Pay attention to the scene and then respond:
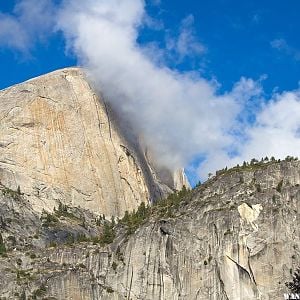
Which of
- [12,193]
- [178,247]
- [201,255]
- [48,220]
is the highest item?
[12,193]

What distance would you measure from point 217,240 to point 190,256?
4.75 metres

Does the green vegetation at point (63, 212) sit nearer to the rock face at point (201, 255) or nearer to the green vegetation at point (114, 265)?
the rock face at point (201, 255)

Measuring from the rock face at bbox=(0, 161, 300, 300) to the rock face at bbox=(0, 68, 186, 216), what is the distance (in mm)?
47675

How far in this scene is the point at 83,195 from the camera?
183125mm

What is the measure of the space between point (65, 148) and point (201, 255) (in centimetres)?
7142

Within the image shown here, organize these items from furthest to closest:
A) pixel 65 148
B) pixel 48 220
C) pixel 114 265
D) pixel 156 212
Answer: pixel 65 148, pixel 48 220, pixel 156 212, pixel 114 265

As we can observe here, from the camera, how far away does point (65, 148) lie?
18850cm

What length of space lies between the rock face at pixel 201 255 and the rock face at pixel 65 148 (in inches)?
1877

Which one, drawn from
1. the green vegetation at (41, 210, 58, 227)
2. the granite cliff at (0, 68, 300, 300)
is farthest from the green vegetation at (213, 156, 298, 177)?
the green vegetation at (41, 210, 58, 227)

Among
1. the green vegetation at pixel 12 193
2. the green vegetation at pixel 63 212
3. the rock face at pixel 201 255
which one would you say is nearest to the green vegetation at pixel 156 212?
the rock face at pixel 201 255

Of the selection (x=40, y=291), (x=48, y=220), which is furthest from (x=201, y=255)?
(x=48, y=220)

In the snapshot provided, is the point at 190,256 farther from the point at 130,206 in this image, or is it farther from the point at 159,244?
the point at 130,206

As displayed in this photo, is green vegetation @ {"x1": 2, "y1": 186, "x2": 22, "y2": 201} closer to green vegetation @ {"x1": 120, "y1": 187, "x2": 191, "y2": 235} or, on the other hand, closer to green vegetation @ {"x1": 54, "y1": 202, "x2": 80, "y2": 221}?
green vegetation @ {"x1": 54, "y1": 202, "x2": 80, "y2": 221}

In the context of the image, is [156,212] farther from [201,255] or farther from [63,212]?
[63,212]
